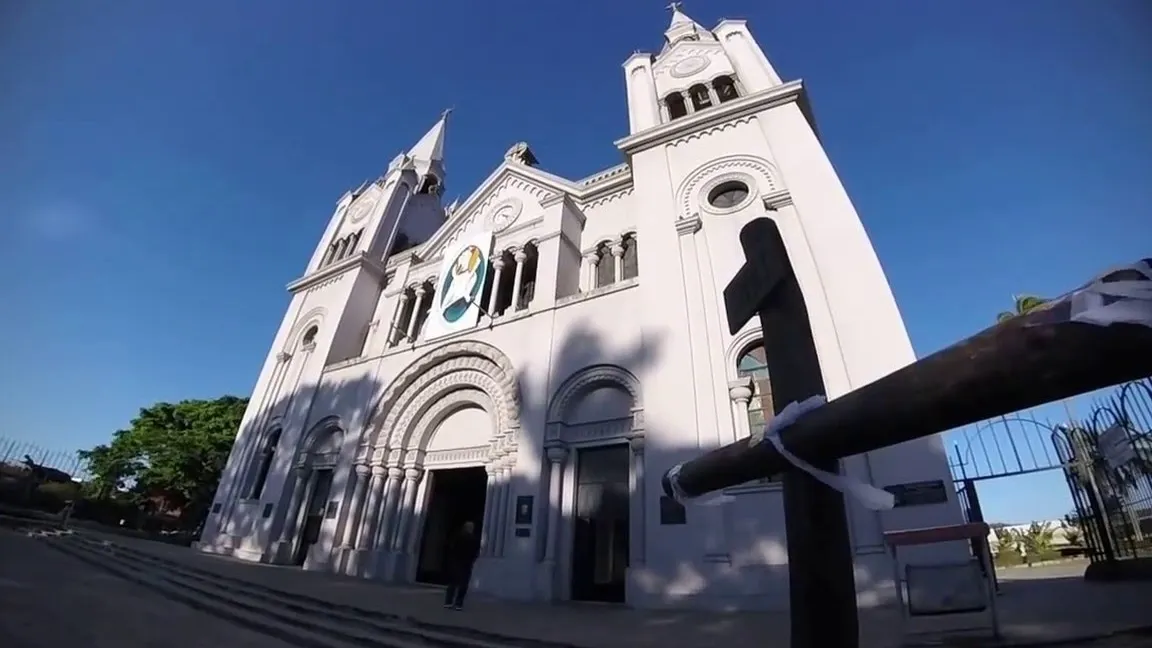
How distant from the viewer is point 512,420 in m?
10.4

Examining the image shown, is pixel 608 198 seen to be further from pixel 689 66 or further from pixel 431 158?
pixel 431 158

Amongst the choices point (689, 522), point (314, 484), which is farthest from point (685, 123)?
point (314, 484)

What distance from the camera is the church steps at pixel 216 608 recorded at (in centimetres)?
486

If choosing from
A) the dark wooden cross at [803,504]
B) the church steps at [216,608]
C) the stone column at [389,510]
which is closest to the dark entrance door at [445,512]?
the stone column at [389,510]

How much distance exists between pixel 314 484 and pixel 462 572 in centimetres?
887

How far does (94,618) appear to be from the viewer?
15.6 ft

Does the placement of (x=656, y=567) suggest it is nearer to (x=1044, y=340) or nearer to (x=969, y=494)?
(x=969, y=494)

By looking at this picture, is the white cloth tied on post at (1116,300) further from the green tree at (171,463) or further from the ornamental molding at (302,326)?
the green tree at (171,463)

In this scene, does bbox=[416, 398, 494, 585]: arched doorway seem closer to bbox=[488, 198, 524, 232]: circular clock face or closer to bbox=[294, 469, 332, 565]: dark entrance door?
bbox=[294, 469, 332, 565]: dark entrance door

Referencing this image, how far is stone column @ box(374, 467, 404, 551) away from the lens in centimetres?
1130

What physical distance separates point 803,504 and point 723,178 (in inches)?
425

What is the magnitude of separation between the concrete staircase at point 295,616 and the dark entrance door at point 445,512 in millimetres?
4398

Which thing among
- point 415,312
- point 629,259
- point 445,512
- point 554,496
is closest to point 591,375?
point 554,496

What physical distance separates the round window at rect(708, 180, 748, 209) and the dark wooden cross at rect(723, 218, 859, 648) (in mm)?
9820
